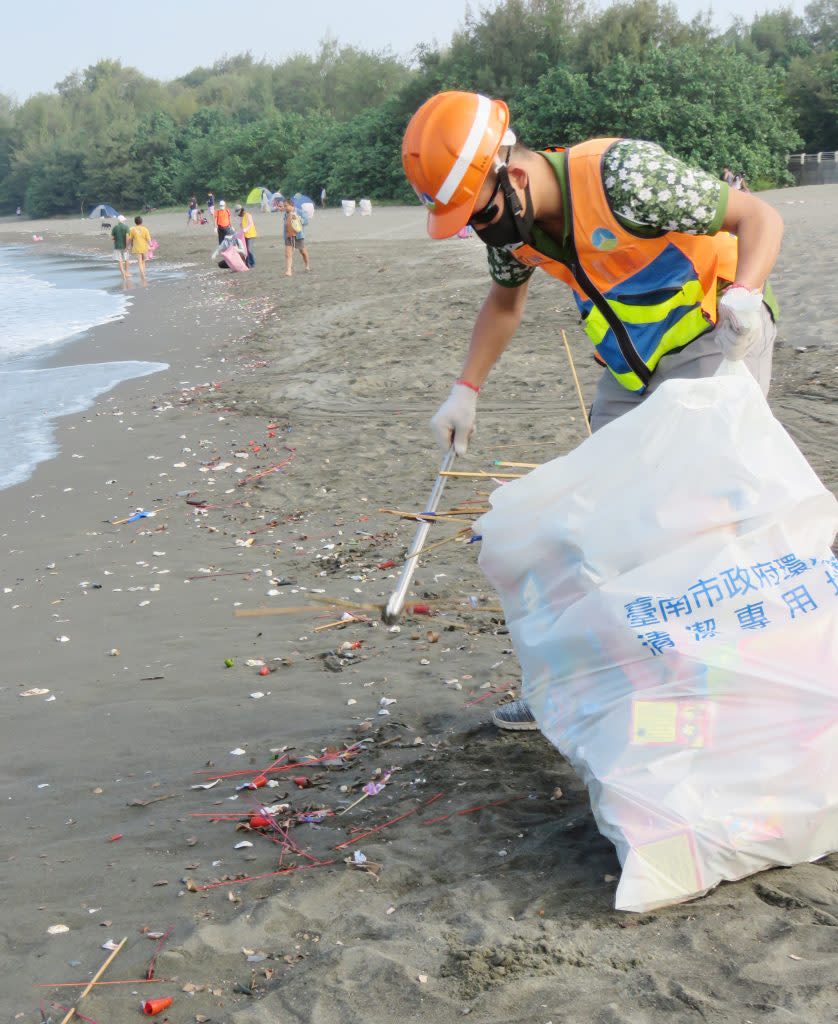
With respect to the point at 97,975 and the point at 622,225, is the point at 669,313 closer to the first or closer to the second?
the point at 622,225

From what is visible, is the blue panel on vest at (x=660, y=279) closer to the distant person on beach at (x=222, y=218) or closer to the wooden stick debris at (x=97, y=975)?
the wooden stick debris at (x=97, y=975)

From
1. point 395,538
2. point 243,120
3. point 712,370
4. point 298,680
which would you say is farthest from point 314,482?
point 243,120

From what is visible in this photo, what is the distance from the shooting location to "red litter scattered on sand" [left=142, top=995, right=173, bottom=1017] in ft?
6.98

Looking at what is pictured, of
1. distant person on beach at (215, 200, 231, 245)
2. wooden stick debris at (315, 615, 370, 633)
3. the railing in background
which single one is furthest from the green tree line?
wooden stick debris at (315, 615, 370, 633)

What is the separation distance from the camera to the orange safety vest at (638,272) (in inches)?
99.6

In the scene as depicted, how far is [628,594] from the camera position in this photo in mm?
2197

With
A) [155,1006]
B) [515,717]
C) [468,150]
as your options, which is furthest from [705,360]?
[155,1006]

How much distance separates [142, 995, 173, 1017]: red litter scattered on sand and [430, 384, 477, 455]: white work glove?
1.61m

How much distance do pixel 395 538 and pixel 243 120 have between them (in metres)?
77.6

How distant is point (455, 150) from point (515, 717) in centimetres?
161

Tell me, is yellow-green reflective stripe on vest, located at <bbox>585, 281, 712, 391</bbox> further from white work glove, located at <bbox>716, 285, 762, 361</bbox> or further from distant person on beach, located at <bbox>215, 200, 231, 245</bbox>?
distant person on beach, located at <bbox>215, 200, 231, 245</bbox>

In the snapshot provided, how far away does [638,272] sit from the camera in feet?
8.45

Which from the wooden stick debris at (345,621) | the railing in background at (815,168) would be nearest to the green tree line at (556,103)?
the railing in background at (815,168)

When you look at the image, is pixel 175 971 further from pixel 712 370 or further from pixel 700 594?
pixel 712 370
